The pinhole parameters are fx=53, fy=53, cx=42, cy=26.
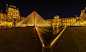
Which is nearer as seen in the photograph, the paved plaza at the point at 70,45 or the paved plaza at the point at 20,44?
the paved plaza at the point at 70,45

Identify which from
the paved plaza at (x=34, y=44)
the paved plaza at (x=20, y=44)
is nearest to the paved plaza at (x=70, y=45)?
the paved plaza at (x=34, y=44)

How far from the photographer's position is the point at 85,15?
54.2 meters

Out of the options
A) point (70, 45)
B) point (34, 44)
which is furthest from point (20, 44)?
point (70, 45)

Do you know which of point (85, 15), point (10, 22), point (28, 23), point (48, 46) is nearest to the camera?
point (48, 46)

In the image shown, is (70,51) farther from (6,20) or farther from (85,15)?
(85,15)

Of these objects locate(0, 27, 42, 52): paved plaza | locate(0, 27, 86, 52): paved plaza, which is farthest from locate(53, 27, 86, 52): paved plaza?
locate(0, 27, 42, 52): paved plaza

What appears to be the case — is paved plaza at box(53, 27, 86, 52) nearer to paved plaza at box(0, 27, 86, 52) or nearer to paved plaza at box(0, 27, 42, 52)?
paved plaza at box(0, 27, 86, 52)

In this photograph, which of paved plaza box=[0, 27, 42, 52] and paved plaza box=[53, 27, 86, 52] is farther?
paved plaza box=[0, 27, 42, 52]

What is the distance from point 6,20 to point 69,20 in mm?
87556

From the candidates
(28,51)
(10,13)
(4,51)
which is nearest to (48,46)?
(28,51)

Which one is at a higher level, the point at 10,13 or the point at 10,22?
the point at 10,13

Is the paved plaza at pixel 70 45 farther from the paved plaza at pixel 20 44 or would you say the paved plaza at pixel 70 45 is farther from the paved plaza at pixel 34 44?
the paved plaza at pixel 20 44

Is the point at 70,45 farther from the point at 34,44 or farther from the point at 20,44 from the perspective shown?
the point at 20,44

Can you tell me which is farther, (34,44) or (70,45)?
(34,44)
